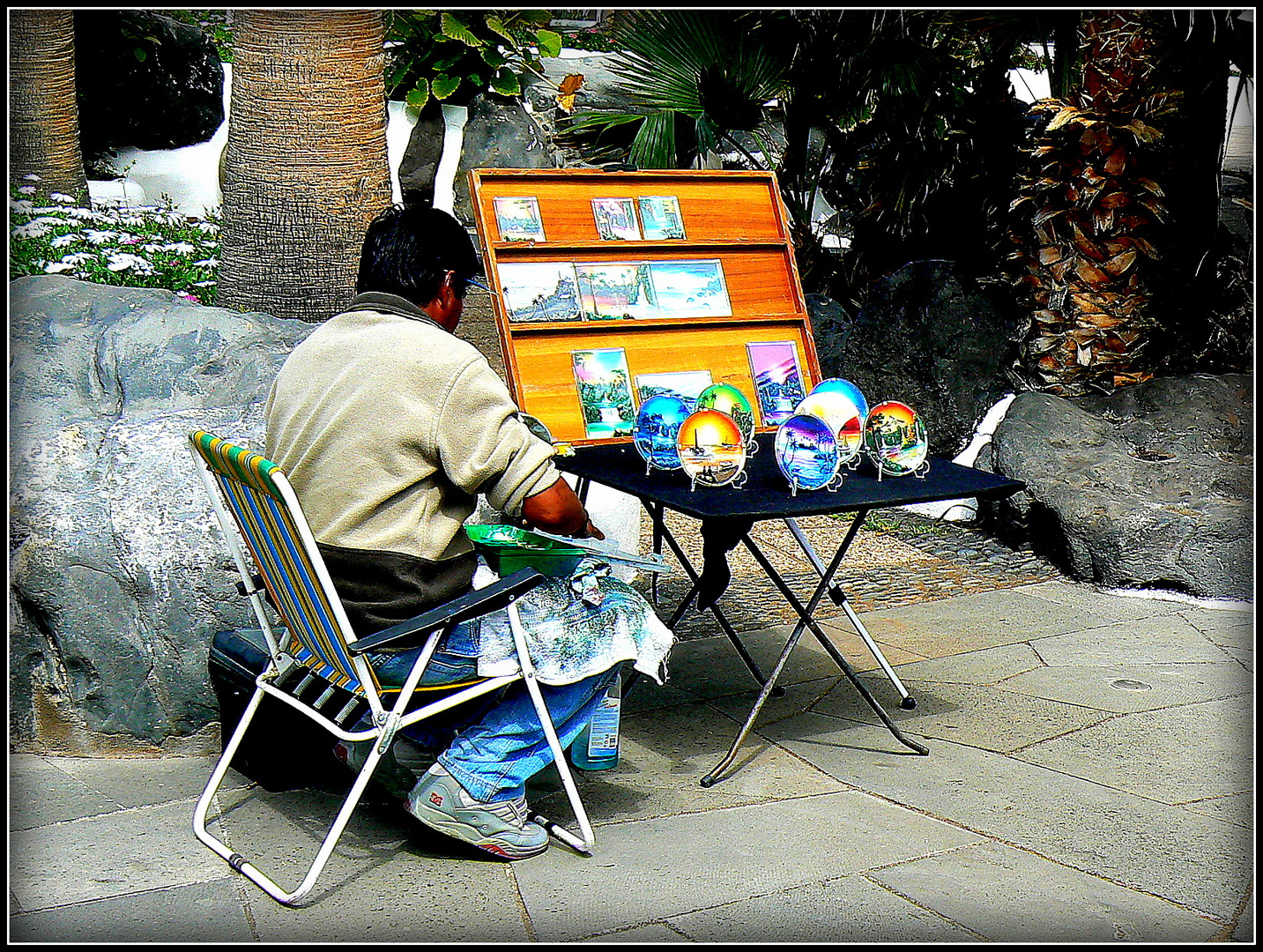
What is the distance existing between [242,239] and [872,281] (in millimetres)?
3940

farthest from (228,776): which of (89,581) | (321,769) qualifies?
(89,581)

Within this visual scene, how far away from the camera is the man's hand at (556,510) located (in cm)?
301

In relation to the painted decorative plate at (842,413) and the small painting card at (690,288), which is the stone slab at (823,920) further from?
the small painting card at (690,288)

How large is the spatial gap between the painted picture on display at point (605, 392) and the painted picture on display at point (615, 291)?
0.14 meters

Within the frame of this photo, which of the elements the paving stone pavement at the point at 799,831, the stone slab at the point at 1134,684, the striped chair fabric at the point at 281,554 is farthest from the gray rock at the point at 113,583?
the stone slab at the point at 1134,684

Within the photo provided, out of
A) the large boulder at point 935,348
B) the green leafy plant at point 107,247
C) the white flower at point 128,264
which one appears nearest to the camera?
the large boulder at point 935,348

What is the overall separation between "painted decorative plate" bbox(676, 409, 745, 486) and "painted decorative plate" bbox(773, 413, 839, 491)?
5.5 inches

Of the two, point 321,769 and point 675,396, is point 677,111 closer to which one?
point 675,396

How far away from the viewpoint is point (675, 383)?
436 cm

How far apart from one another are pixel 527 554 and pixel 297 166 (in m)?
3.93

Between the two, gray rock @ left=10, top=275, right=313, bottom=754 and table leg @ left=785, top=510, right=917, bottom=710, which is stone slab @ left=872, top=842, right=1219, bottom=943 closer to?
table leg @ left=785, top=510, right=917, bottom=710

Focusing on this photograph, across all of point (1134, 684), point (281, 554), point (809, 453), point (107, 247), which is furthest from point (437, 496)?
point (107, 247)

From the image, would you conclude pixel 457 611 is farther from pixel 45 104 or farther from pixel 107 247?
pixel 45 104

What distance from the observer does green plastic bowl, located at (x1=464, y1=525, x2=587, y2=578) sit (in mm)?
3135
